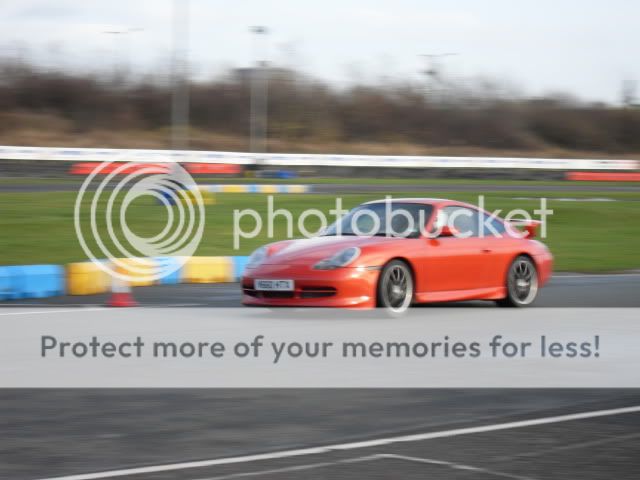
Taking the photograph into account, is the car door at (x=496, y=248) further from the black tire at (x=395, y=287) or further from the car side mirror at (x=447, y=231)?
the black tire at (x=395, y=287)

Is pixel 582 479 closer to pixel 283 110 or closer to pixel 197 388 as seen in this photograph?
pixel 197 388

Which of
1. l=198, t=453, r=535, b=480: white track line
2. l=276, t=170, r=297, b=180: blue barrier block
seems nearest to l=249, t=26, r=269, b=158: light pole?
l=276, t=170, r=297, b=180: blue barrier block

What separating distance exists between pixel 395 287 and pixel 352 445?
572 cm

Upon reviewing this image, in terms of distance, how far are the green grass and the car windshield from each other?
674 centimetres

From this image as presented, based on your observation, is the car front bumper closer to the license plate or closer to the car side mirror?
the license plate

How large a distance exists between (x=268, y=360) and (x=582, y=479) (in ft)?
12.6

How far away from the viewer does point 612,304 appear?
12.8 meters

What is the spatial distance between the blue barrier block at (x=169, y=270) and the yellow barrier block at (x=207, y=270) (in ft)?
0.35

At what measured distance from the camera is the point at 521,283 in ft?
41.4

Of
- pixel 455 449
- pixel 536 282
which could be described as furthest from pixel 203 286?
pixel 455 449

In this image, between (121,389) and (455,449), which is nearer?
(455,449)

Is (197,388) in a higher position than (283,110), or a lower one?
lower

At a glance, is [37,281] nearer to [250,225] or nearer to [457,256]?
[457,256]

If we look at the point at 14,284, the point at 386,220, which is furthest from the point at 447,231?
the point at 14,284
